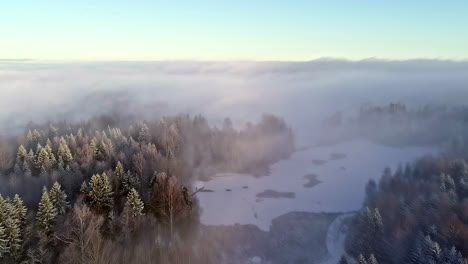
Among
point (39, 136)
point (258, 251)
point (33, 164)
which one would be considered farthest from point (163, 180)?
point (39, 136)

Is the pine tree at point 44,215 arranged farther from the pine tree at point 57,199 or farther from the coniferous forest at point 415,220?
the coniferous forest at point 415,220

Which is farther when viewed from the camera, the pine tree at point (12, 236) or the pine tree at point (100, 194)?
the pine tree at point (100, 194)

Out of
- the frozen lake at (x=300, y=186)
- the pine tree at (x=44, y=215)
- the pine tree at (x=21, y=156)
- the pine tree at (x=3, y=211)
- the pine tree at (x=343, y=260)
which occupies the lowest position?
the frozen lake at (x=300, y=186)

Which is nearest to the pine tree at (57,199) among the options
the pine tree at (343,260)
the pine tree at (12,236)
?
the pine tree at (12,236)

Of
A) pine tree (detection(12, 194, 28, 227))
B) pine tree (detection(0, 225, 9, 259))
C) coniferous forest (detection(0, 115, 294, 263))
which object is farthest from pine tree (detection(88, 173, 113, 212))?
pine tree (detection(0, 225, 9, 259))

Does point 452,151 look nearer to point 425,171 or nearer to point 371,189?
point 425,171

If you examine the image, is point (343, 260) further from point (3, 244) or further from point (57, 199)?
point (3, 244)
